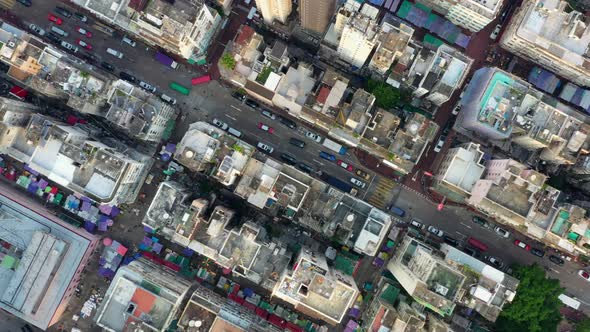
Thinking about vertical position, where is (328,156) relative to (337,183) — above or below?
above

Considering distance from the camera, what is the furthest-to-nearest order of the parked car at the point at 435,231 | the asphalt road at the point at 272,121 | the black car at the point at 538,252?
the asphalt road at the point at 272,121 < the black car at the point at 538,252 < the parked car at the point at 435,231

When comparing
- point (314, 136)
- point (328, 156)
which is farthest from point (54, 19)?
point (328, 156)

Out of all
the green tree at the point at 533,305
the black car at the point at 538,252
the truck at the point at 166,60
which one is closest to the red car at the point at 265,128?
the truck at the point at 166,60

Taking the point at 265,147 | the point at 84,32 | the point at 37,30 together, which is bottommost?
the point at 265,147

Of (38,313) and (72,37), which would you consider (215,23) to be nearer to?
(72,37)

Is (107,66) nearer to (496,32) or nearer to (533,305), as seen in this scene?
(496,32)

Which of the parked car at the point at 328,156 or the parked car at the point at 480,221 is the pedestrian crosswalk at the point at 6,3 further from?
the parked car at the point at 480,221

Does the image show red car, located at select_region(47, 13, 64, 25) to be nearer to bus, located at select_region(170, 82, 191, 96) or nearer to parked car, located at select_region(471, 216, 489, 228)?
bus, located at select_region(170, 82, 191, 96)
